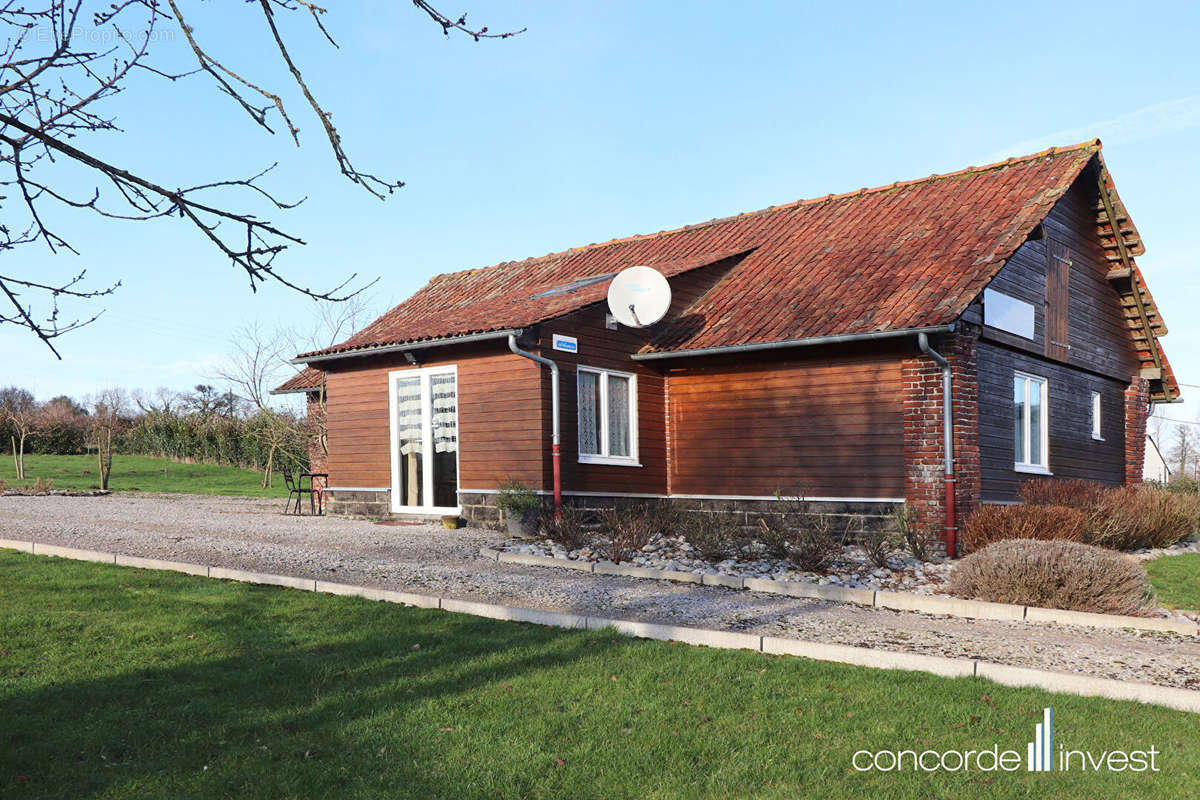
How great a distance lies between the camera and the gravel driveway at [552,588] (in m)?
6.33

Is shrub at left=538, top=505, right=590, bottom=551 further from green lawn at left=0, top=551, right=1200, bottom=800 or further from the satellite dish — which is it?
green lawn at left=0, top=551, right=1200, bottom=800

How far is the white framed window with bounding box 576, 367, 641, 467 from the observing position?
46.1 feet

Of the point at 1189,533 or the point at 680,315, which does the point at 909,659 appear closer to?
the point at 680,315

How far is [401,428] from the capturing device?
15258 millimetres

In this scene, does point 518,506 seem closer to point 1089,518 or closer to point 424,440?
point 424,440

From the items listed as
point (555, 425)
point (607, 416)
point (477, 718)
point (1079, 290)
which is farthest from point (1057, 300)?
point (477, 718)

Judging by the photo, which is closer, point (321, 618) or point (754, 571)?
point (321, 618)

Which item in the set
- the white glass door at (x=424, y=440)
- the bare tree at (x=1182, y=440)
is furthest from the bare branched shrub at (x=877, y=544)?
the bare tree at (x=1182, y=440)

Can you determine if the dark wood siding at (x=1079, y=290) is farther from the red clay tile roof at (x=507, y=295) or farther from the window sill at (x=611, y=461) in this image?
the window sill at (x=611, y=461)

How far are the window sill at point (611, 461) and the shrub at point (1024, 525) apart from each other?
16.6 ft

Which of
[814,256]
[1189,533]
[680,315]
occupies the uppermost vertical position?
[814,256]

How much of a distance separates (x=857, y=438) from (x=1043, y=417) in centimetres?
438

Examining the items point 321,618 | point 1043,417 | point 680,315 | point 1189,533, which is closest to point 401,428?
point 680,315

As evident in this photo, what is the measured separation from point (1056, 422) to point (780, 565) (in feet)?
26.1
